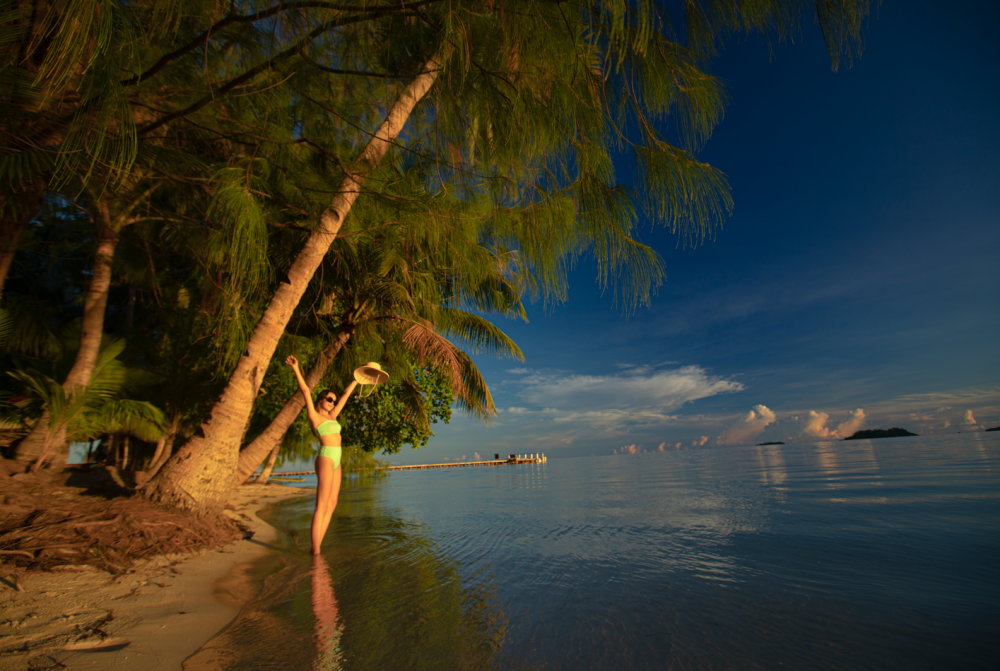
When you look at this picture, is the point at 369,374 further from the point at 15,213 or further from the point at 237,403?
the point at 15,213

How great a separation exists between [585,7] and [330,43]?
2.05 metres

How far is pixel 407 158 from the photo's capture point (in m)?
3.76

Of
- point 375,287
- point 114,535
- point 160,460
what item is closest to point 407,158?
point 375,287

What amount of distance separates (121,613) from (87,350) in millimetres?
3961

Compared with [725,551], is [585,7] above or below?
above

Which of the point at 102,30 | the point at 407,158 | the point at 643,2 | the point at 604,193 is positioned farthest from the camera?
the point at 407,158

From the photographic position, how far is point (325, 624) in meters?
2.26

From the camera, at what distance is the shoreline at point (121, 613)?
177 centimetres

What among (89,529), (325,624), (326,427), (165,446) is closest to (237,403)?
(326,427)

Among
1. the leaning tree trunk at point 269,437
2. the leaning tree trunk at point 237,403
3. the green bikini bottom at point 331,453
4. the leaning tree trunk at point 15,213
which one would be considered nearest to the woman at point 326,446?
the green bikini bottom at point 331,453

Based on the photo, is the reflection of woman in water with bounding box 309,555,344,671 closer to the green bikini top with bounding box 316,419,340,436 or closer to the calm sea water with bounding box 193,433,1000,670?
the calm sea water with bounding box 193,433,1000,670

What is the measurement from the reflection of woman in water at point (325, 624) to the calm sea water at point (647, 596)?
13mm

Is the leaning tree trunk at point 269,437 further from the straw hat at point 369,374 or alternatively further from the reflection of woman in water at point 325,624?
the reflection of woman in water at point 325,624

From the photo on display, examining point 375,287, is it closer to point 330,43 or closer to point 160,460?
point 330,43
